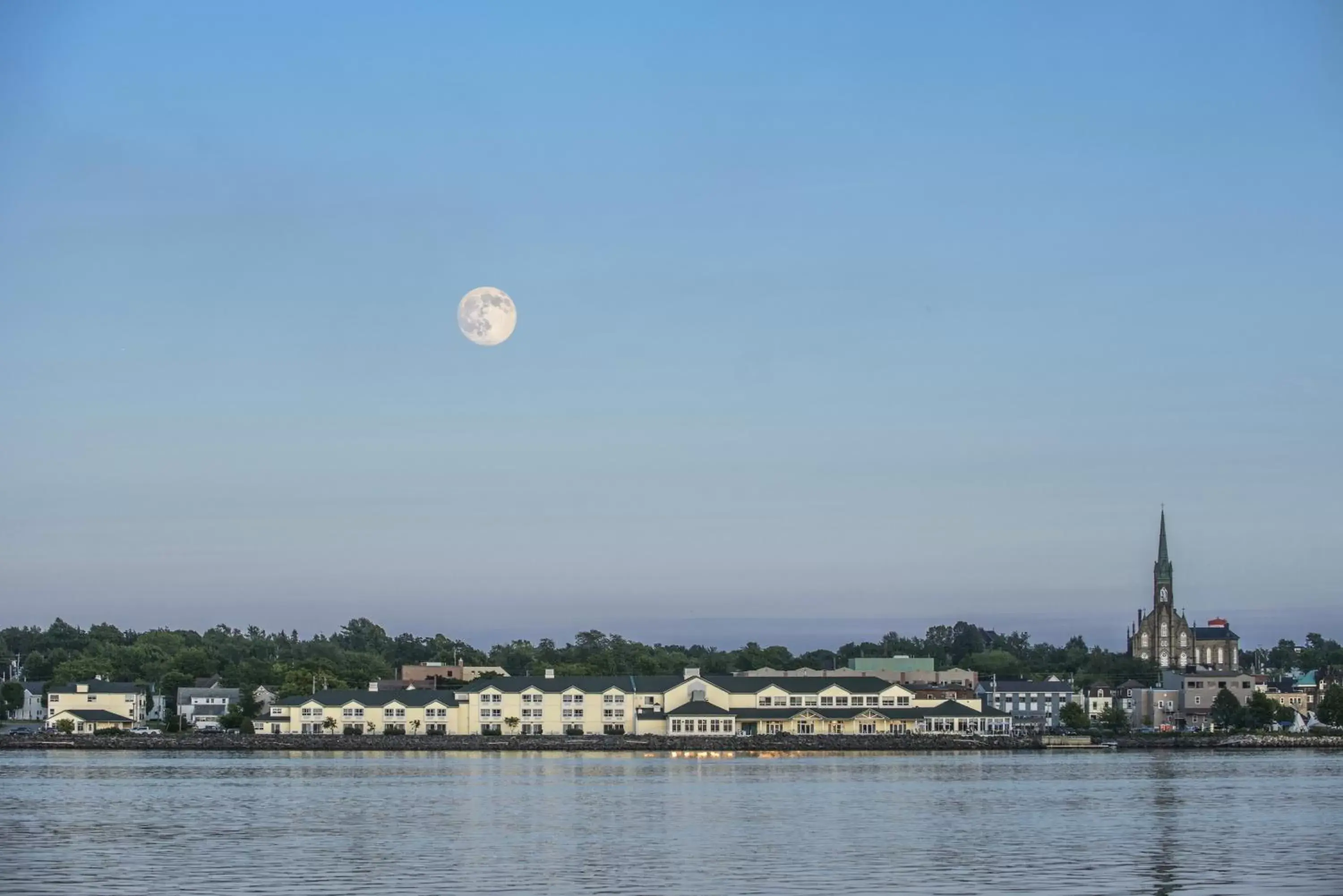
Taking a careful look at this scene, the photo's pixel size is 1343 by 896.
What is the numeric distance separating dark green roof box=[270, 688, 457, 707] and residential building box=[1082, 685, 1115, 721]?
62134 mm

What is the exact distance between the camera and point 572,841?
135 feet

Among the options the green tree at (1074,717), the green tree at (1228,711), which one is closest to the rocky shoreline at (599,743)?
the green tree at (1228,711)

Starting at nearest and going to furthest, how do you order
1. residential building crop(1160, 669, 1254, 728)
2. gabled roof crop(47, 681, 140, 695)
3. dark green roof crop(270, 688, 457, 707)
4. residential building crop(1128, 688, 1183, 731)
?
dark green roof crop(270, 688, 457, 707) → gabled roof crop(47, 681, 140, 695) → residential building crop(1160, 669, 1254, 728) → residential building crop(1128, 688, 1183, 731)

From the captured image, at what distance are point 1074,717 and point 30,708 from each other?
323 feet

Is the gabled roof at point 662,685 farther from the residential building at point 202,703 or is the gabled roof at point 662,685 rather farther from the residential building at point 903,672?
the residential building at point 202,703

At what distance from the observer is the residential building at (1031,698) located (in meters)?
151

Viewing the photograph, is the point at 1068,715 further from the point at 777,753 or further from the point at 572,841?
the point at 572,841

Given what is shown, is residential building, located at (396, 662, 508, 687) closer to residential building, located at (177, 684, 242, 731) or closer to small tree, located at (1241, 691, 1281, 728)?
residential building, located at (177, 684, 242, 731)

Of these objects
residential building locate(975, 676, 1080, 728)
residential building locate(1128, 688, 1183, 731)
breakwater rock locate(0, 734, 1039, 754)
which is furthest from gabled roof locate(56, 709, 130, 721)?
residential building locate(1128, 688, 1183, 731)

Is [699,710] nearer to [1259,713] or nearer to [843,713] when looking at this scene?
[843,713]

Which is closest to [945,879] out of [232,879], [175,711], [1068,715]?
[232,879]

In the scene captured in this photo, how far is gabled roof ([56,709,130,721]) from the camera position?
420 feet

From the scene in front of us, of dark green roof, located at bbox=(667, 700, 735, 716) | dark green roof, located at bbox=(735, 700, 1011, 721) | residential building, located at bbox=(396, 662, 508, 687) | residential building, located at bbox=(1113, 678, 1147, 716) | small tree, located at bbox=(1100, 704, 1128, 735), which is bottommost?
small tree, located at bbox=(1100, 704, 1128, 735)

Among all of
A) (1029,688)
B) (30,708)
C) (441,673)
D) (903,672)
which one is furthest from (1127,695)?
(30,708)
